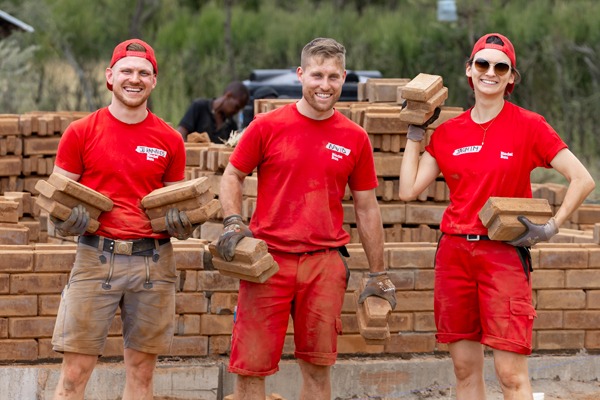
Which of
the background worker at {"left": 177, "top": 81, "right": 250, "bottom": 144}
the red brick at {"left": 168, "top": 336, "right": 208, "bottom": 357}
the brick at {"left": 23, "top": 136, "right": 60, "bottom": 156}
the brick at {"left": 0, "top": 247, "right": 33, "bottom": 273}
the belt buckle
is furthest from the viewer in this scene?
the background worker at {"left": 177, "top": 81, "right": 250, "bottom": 144}

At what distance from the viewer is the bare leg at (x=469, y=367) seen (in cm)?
654

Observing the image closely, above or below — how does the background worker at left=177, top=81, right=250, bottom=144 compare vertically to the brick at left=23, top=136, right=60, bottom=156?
above

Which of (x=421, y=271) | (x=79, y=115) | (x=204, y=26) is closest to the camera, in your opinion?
(x=421, y=271)

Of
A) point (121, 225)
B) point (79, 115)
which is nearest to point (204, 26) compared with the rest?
point (79, 115)

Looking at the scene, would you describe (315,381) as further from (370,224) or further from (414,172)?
(414,172)

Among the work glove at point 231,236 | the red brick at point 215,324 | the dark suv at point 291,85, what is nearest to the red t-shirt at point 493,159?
the work glove at point 231,236

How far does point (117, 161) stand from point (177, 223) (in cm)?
45

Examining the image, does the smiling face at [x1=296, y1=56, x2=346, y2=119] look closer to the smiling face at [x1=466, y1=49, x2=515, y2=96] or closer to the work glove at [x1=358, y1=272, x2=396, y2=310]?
the smiling face at [x1=466, y1=49, x2=515, y2=96]

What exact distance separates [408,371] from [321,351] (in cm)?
206

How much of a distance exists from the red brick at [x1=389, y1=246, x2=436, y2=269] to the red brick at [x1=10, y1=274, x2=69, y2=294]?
2248mm

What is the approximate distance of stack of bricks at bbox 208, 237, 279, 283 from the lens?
6148 millimetres

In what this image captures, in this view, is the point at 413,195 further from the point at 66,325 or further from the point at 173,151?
the point at 66,325

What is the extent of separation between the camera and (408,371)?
329 inches

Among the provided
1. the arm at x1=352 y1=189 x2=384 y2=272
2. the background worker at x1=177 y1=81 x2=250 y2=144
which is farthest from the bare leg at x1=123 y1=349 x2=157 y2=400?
the background worker at x1=177 y1=81 x2=250 y2=144
